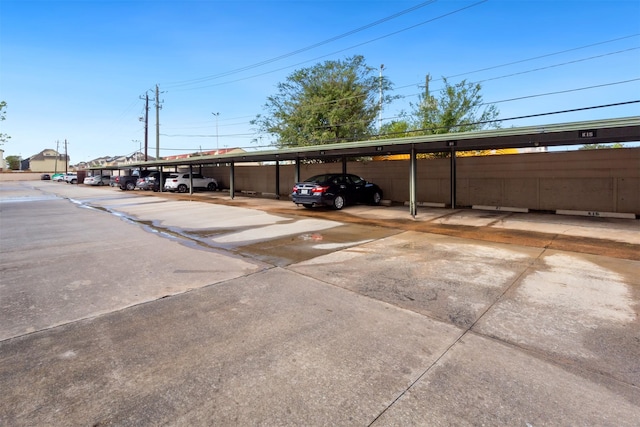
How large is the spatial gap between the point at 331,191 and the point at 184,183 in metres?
17.0

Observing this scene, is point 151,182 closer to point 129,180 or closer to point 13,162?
point 129,180

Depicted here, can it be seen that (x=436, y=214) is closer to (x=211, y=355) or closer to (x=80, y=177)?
(x=211, y=355)

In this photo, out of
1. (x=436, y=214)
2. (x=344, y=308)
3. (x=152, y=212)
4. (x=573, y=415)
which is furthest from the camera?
(x=152, y=212)

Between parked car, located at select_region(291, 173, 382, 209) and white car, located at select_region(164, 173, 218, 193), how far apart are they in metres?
15.3

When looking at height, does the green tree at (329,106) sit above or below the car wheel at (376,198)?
above

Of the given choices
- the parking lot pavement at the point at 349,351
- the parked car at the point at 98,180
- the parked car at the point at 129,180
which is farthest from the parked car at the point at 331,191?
the parked car at the point at 98,180

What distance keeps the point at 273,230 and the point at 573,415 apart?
774 cm

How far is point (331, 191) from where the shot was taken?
13836 millimetres

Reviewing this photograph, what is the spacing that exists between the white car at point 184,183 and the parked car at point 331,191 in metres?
15.3

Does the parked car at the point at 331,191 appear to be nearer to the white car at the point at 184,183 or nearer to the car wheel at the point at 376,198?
the car wheel at the point at 376,198

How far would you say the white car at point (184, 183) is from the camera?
26.5 meters

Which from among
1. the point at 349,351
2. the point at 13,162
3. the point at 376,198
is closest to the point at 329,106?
the point at 376,198

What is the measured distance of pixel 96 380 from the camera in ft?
8.66

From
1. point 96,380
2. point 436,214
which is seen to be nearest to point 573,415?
point 96,380
